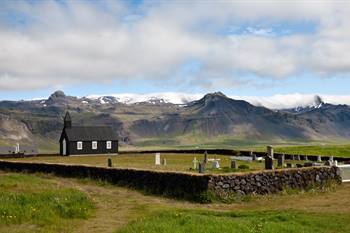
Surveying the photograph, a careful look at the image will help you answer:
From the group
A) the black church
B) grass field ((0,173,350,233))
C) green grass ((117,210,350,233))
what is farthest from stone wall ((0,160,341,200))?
the black church

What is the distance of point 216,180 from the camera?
2666 cm

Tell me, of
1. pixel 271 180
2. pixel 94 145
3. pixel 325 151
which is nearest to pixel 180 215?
pixel 271 180

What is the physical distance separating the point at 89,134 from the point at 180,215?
8647 centimetres

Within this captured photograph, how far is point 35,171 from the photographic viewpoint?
4512 centimetres

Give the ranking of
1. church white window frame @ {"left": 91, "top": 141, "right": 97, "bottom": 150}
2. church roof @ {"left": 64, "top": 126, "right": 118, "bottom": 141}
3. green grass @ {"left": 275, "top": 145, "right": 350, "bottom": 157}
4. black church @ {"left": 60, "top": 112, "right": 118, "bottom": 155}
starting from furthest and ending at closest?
church white window frame @ {"left": 91, "top": 141, "right": 97, "bottom": 150}
church roof @ {"left": 64, "top": 126, "right": 118, "bottom": 141}
black church @ {"left": 60, "top": 112, "right": 118, "bottom": 155}
green grass @ {"left": 275, "top": 145, "right": 350, "bottom": 157}

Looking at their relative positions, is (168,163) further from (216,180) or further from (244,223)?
(244,223)

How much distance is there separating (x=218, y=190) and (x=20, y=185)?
12.2 m

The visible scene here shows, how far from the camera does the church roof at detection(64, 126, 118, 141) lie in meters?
102

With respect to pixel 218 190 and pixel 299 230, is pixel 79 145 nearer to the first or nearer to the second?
pixel 218 190

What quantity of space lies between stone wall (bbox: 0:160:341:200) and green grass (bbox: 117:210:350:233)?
557 cm

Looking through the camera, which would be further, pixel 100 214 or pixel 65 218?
pixel 100 214

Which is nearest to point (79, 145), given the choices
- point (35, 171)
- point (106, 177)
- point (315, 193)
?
point (35, 171)

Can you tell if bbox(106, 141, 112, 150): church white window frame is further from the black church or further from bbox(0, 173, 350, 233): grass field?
bbox(0, 173, 350, 233): grass field

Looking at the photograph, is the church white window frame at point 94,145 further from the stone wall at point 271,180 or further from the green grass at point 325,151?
the stone wall at point 271,180
